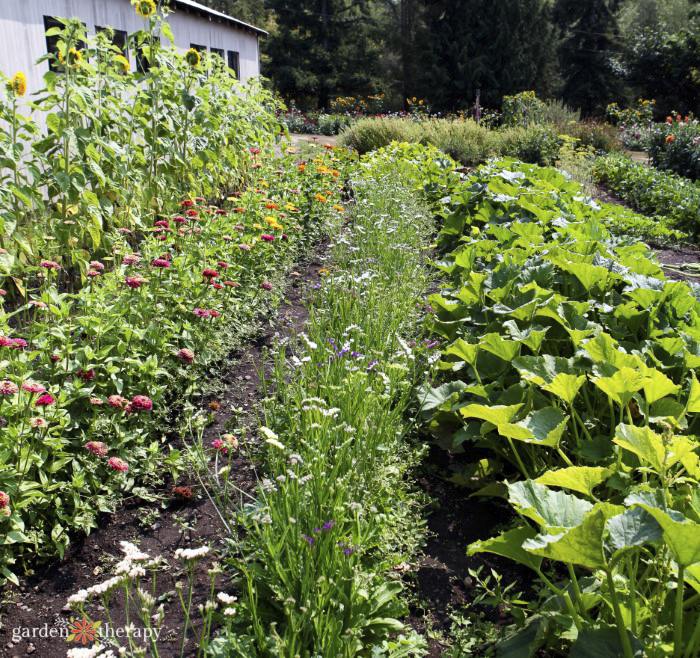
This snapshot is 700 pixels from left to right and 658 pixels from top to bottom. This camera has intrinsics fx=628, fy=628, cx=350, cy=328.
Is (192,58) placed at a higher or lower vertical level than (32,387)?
higher

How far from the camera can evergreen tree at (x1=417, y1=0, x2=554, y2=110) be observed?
29094mm

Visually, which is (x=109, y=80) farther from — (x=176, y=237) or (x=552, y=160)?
(x=552, y=160)

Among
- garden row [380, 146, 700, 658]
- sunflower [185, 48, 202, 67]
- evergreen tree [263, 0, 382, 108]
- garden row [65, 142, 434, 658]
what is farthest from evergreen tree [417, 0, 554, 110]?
garden row [65, 142, 434, 658]

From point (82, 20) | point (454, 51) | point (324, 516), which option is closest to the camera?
point (324, 516)

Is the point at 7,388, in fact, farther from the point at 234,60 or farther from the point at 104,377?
the point at 234,60

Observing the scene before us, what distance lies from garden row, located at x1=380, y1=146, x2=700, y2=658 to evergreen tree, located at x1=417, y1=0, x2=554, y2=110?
27.6m

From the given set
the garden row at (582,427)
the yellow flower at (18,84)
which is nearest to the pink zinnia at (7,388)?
the garden row at (582,427)

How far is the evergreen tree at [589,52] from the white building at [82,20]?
2218cm

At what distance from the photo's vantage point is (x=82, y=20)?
958 centimetres

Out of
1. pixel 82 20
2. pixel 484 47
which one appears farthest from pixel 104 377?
pixel 484 47

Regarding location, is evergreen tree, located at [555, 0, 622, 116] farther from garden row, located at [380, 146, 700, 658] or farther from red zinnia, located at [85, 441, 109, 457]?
red zinnia, located at [85, 441, 109, 457]

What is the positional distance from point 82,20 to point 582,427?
10.2 meters

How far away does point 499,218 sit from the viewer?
4.69 metres

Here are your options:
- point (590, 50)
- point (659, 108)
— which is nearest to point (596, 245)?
point (659, 108)
